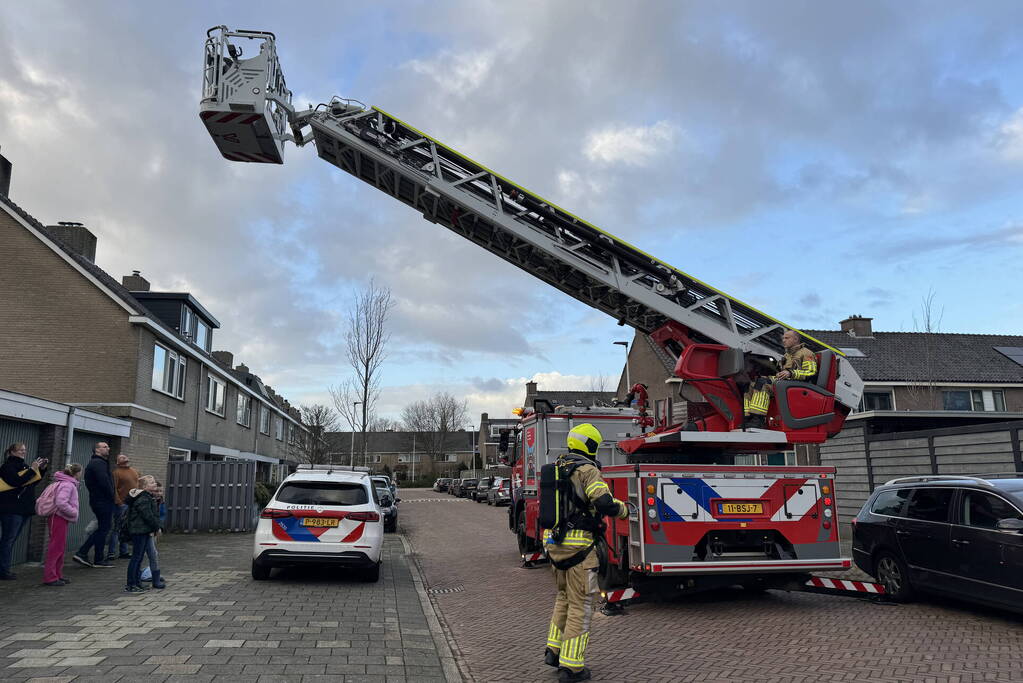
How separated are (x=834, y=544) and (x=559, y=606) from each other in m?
4.04

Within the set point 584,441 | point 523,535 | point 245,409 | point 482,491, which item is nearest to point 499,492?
point 482,491

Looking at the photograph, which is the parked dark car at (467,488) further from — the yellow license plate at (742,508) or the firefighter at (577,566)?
the firefighter at (577,566)

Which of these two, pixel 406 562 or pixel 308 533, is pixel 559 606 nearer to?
pixel 308 533

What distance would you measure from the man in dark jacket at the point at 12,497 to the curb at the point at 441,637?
495 cm

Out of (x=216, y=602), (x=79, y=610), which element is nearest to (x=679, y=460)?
(x=216, y=602)

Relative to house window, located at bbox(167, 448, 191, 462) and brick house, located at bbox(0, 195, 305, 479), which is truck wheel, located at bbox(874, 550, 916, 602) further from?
house window, located at bbox(167, 448, 191, 462)

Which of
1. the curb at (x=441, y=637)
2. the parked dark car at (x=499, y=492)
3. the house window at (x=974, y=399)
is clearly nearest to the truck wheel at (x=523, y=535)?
the curb at (x=441, y=637)

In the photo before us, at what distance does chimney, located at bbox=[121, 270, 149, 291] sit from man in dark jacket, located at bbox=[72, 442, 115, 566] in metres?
16.2

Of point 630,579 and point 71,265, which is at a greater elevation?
point 71,265

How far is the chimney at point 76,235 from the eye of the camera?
2062 cm

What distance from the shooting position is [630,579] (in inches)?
322

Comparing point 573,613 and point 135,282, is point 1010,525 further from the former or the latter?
point 135,282

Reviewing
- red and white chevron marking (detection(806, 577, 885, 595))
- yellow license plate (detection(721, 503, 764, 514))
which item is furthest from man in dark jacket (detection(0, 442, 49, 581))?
red and white chevron marking (detection(806, 577, 885, 595))

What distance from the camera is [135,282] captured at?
2492 centimetres
